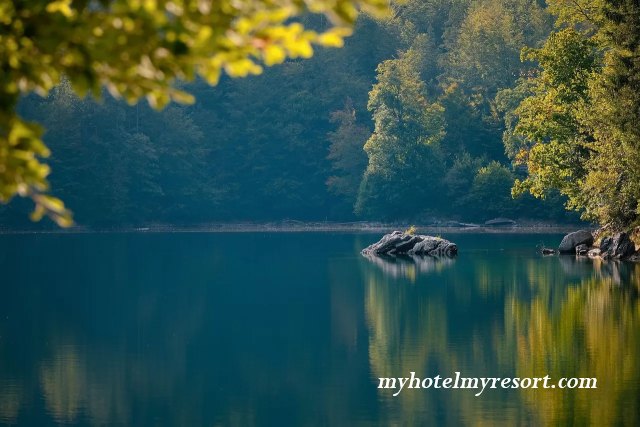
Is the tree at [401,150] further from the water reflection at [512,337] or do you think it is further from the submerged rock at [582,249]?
the water reflection at [512,337]

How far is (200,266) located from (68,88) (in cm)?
3509

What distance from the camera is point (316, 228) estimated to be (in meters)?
72.6

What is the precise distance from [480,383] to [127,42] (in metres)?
11.3

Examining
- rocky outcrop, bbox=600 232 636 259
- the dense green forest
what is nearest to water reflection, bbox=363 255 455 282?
rocky outcrop, bbox=600 232 636 259

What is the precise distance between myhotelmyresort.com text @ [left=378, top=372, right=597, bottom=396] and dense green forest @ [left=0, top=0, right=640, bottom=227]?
160ft

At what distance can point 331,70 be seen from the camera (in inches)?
3009

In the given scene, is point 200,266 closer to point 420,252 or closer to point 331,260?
point 331,260

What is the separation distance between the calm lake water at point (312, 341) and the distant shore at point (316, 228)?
26.0m

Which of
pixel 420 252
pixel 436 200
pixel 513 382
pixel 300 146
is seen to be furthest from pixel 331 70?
pixel 513 382

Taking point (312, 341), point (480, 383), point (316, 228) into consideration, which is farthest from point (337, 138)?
point (480, 383)

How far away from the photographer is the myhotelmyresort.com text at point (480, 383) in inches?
541

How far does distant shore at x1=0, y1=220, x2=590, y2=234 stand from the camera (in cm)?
6188

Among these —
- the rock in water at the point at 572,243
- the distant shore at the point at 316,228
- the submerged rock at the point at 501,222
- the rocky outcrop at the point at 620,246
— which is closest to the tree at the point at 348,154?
the distant shore at the point at 316,228

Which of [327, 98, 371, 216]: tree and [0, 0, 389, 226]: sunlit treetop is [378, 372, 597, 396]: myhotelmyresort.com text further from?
[327, 98, 371, 216]: tree
